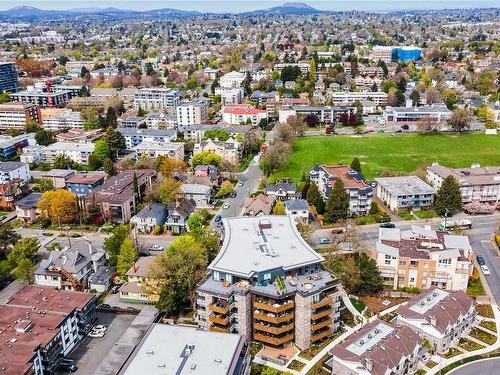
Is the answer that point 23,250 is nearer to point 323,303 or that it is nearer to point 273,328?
point 273,328

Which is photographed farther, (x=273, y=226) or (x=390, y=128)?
(x=390, y=128)

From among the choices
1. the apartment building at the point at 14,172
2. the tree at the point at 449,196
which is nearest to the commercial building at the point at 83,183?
the apartment building at the point at 14,172

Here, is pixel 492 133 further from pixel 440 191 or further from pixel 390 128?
pixel 440 191

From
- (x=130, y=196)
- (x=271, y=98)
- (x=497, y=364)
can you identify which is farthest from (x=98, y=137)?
(x=497, y=364)

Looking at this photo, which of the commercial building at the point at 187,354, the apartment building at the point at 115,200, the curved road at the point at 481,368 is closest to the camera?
the commercial building at the point at 187,354

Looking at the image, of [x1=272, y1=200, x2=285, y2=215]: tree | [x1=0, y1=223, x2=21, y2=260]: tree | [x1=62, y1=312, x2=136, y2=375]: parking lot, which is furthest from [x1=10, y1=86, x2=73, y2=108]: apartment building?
[x1=62, y1=312, x2=136, y2=375]: parking lot

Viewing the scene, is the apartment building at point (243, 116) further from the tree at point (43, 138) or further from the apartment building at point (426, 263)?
the apartment building at point (426, 263)
